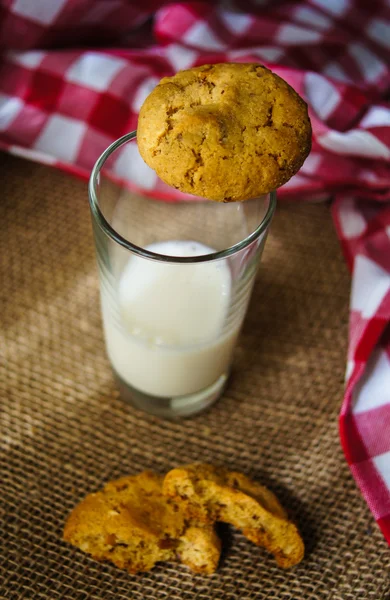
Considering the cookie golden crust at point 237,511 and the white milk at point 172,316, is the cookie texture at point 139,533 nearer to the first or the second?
the cookie golden crust at point 237,511

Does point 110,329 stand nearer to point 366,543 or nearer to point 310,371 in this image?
point 310,371

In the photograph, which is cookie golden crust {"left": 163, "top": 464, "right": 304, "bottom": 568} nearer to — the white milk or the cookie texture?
the cookie texture

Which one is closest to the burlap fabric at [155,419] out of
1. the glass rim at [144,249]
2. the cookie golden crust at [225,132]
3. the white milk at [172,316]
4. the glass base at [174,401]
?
the glass base at [174,401]

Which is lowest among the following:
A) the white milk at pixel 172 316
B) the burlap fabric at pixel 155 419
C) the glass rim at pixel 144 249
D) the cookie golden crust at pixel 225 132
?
the burlap fabric at pixel 155 419

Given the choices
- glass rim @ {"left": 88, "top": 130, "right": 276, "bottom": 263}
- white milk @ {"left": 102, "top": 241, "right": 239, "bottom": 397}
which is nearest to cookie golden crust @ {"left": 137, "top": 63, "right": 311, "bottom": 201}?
glass rim @ {"left": 88, "top": 130, "right": 276, "bottom": 263}

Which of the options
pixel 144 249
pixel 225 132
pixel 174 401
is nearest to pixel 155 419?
pixel 174 401

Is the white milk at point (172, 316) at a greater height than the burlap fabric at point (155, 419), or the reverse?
the white milk at point (172, 316)
